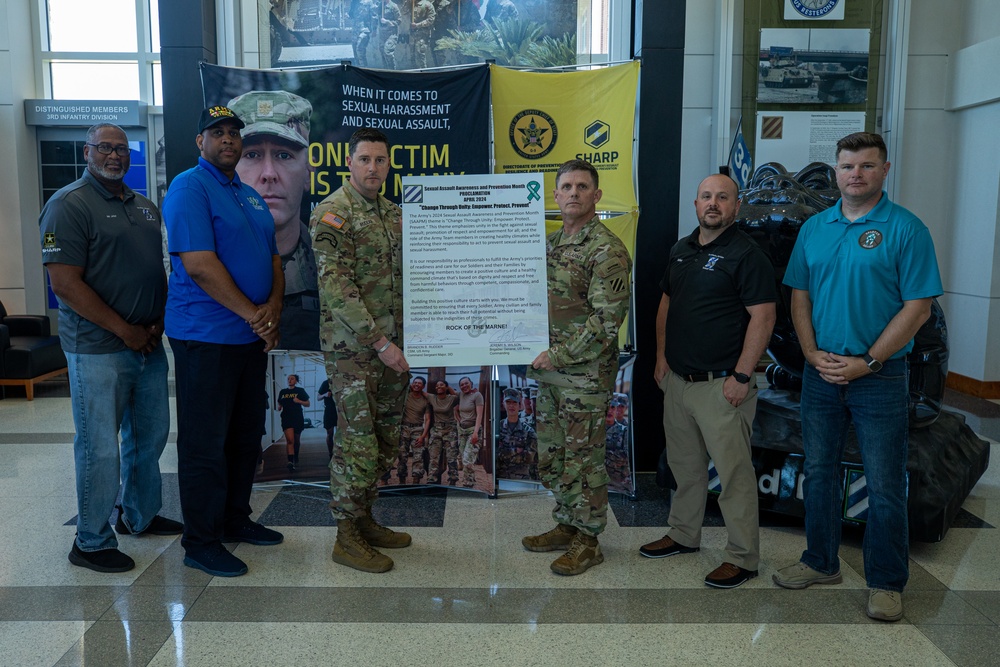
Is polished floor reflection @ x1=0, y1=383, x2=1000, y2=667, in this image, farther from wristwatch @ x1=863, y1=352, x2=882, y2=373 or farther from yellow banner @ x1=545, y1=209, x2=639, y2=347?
yellow banner @ x1=545, y1=209, x2=639, y2=347

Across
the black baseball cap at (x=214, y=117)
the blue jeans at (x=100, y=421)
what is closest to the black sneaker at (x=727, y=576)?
the blue jeans at (x=100, y=421)

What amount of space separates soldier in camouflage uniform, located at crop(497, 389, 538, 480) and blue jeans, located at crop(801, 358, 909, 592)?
156cm

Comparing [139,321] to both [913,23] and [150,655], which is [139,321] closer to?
[150,655]

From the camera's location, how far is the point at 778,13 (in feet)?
21.3

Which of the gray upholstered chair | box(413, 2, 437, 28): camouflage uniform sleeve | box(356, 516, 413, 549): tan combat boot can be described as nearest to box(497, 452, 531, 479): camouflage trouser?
box(356, 516, 413, 549): tan combat boot

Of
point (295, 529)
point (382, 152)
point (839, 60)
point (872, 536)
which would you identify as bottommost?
point (295, 529)

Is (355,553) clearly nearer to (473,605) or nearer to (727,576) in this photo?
(473,605)

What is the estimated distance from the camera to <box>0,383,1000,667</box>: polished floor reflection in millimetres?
2434

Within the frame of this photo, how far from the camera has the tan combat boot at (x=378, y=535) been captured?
10.9ft

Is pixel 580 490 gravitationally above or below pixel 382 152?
below

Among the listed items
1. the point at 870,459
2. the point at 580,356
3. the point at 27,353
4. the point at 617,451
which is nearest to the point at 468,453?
the point at 617,451

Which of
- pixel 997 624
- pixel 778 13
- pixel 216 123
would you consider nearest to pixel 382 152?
pixel 216 123

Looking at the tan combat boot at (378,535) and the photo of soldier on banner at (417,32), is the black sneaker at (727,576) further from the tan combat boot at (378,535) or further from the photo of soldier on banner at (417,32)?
the photo of soldier on banner at (417,32)

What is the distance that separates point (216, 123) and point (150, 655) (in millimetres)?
1929
